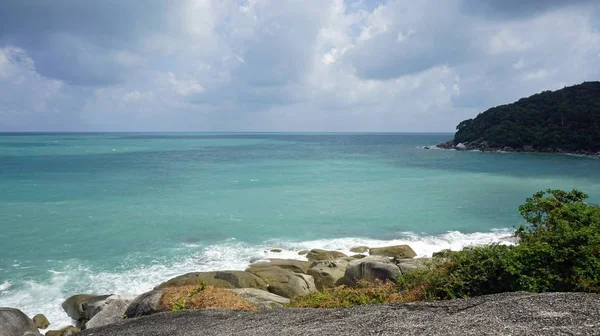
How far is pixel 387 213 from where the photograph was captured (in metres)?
33.2

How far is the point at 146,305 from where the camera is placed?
40.1 ft

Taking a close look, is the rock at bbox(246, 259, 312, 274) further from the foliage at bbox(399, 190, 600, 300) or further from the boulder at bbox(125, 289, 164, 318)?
the foliage at bbox(399, 190, 600, 300)

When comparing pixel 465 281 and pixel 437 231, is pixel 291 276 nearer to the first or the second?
pixel 465 281

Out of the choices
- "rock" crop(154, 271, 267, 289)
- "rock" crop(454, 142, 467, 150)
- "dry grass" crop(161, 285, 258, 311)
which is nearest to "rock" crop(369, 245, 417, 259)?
"rock" crop(154, 271, 267, 289)

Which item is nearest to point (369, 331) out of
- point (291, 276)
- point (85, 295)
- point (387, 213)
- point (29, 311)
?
point (291, 276)

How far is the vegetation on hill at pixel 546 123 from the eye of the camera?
8712 cm

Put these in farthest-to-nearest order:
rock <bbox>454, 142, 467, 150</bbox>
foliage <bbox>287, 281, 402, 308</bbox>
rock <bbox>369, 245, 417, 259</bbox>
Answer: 1. rock <bbox>454, 142, 467, 150</bbox>
2. rock <bbox>369, 245, 417, 259</bbox>
3. foliage <bbox>287, 281, 402, 308</bbox>

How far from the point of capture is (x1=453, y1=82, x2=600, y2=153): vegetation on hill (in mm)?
87125

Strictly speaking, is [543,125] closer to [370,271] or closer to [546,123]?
[546,123]

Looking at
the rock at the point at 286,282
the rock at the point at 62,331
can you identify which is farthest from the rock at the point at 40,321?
the rock at the point at 286,282

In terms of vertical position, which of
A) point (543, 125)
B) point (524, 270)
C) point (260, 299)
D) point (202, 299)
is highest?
point (543, 125)

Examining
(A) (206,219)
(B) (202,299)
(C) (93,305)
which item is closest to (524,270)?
(B) (202,299)

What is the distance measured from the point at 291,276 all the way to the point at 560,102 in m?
110

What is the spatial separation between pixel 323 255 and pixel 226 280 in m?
7.28
